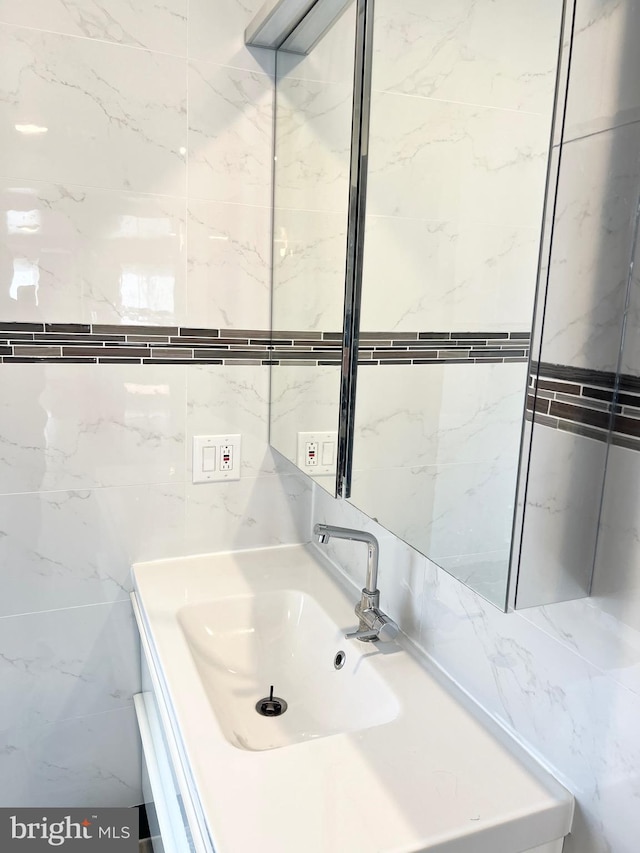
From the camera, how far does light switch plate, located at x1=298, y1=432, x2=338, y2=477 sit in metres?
1.31

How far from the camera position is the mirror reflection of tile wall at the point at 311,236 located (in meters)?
1.26

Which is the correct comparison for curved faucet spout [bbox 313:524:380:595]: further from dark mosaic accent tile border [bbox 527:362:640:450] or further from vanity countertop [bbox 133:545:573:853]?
dark mosaic accent tile border [bbox 527:362:640:450]

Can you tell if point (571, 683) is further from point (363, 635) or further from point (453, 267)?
point (453, 267)

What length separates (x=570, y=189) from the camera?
29.1 inches

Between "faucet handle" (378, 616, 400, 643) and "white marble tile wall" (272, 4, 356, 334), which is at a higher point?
"white marble tile wall" (272, 4, 356, 334)

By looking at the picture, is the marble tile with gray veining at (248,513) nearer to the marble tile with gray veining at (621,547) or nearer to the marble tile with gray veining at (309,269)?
the marble tile with gray veining at (309,269)

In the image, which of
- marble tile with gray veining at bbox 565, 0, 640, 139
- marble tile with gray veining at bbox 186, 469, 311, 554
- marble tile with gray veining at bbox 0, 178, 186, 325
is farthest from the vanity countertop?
marble tile with gray veining at bbox 565, 0, 640, 139

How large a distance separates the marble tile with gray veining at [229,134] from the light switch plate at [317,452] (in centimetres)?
60

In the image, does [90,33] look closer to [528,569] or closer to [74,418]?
[74,418]

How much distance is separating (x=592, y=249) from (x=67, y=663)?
1.48 metres

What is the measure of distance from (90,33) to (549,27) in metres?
1.05

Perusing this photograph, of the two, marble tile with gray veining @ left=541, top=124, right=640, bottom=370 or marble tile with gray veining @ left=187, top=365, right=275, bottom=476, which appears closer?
marble tile with gray veining @ left=541, top=124, right=640, bottom=370

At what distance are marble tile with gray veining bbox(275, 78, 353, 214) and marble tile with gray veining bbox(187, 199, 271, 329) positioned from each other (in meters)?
0.10

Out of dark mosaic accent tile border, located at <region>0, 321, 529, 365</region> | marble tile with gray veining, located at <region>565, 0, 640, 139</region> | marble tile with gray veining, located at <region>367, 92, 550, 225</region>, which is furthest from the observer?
dark mosaic accent tile border, located at <region>0, 321, 529, 365</region>
